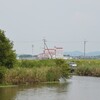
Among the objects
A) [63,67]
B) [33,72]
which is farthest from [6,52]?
[63,67]

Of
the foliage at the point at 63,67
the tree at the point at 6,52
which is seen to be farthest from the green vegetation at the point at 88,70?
the tree at the point at 6,52

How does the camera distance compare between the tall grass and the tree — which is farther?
the tree

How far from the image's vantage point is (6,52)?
4344cm

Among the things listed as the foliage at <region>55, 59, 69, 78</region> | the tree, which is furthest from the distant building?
the tree

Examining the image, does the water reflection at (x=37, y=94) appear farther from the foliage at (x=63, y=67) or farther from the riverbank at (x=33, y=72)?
the foliage at (x=63, y=67)

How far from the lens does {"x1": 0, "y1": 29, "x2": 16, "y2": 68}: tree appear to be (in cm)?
4341

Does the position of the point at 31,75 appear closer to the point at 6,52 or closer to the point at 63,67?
the point at 6,52

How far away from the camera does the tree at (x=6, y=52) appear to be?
4341cm

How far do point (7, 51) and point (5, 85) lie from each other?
4.48 meters

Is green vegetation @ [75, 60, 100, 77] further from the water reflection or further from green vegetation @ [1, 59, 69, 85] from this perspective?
the water reflection

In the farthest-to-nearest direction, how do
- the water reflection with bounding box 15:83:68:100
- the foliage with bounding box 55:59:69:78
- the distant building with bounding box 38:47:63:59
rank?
1. the distant building with bounding box 38:47:63:59
2. the foliage with bounding box 55:59:69:78
3. the water reflection with bounding box 15:83:68:100

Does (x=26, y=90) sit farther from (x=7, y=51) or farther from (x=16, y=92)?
(x=7, y=51)

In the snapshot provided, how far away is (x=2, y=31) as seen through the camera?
43625 millimetres

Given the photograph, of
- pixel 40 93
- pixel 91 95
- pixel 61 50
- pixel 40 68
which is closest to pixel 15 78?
pixel 40 68
